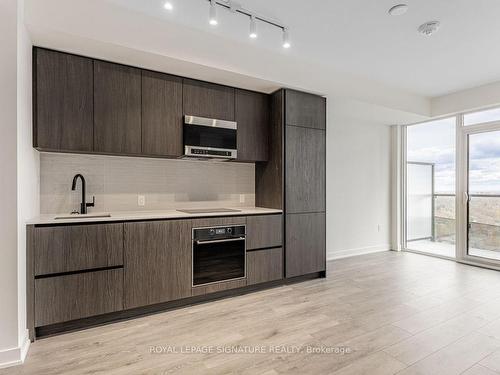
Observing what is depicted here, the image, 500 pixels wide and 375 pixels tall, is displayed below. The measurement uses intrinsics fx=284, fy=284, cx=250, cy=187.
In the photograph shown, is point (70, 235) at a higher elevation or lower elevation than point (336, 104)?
lower

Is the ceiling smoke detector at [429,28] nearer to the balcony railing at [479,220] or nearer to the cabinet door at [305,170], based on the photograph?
the cabinet door at [305,170]

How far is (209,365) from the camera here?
1.92 m

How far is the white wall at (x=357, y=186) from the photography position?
479 centimetres

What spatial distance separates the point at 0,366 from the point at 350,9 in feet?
12.5

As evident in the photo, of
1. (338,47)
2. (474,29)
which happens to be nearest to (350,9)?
(338,47)

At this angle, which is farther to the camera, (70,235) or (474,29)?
(474,29)

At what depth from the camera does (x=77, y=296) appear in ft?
7.73

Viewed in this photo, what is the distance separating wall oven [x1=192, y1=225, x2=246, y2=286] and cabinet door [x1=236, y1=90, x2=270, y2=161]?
96 cm

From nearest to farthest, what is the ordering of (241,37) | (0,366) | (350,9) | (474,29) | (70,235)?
(0,366)
(70,235)
(350,9)
(474,29)
(241,37)

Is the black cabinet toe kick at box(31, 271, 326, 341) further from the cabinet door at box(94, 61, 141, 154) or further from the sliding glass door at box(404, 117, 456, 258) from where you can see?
the sliding glass door at box(404, 117, 456, 258)

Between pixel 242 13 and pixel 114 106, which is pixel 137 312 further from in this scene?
pixel 242 13

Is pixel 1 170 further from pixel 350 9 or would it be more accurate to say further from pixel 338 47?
pixel 338 47

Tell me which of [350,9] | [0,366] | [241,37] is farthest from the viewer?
[241,37]

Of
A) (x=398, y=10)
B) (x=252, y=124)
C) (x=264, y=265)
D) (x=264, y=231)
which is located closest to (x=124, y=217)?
(x=264, y=231)
